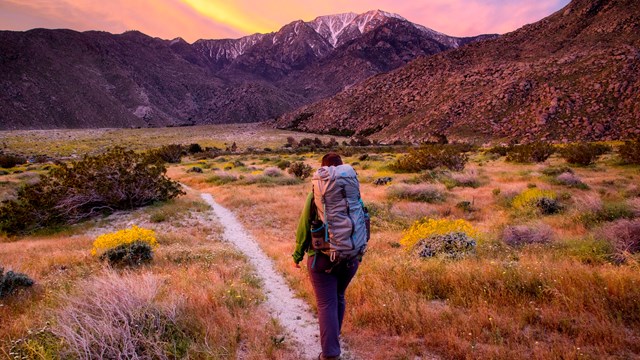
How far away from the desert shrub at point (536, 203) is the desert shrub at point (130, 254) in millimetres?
11316

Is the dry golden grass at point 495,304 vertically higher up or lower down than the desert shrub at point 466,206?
higher up

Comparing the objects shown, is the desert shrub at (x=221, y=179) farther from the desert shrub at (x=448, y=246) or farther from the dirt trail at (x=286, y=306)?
the desert shrub at (x=448, y=246)

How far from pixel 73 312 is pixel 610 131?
59.3 metres

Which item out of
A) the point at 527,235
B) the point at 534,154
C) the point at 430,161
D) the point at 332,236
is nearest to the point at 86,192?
the point at 332,236

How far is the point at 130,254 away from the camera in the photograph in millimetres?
7898

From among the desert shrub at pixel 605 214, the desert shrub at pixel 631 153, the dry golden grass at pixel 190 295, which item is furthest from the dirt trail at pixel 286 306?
the desert shrub at pixel 631 153

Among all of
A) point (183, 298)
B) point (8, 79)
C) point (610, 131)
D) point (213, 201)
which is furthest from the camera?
point (8, 79)

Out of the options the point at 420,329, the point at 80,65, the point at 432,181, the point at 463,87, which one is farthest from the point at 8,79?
the point at 420,329

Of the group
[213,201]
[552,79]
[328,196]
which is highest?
[552,79]

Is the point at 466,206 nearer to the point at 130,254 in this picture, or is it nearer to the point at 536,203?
the point at 536,203

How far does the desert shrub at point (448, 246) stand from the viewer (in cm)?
733

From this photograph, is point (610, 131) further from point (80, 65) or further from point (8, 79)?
point (80, 65)

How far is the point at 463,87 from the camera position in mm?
71688

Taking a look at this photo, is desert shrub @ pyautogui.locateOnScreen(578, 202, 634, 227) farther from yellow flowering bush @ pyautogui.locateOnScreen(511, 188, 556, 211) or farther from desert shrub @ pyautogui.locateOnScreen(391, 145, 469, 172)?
desert shrub @ pyautogui.locateOnScreen(391, 145, 469, 172)
